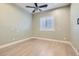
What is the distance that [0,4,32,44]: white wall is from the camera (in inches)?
74.3

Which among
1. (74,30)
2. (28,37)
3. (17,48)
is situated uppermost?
(74,30)

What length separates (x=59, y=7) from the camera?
1.80 metres

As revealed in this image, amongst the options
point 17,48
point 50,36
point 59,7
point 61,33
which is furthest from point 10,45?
point 59,7

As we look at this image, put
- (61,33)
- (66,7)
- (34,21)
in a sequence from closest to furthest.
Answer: (66,7)
(61,33)
(34,21)

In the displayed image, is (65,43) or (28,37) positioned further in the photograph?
(28,37)

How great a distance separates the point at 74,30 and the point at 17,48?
1.37 metres

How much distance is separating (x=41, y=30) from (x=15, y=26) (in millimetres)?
607

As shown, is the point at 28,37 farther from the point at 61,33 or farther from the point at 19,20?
the point at 61,33

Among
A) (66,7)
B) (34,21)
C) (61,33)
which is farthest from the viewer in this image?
(34,21)

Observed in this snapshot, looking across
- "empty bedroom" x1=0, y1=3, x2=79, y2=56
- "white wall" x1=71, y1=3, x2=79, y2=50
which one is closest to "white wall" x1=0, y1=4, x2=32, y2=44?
"empty bedroom" x1=0, y1=3, x2=79, y2=56

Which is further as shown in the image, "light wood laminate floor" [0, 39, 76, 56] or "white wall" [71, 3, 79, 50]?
"light wood laminate floor" [0, 39, 76, 56]

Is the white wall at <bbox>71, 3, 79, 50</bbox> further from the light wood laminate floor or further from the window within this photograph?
the window

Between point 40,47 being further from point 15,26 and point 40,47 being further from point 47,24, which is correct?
point 15,26

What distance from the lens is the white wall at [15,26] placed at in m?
1.89
